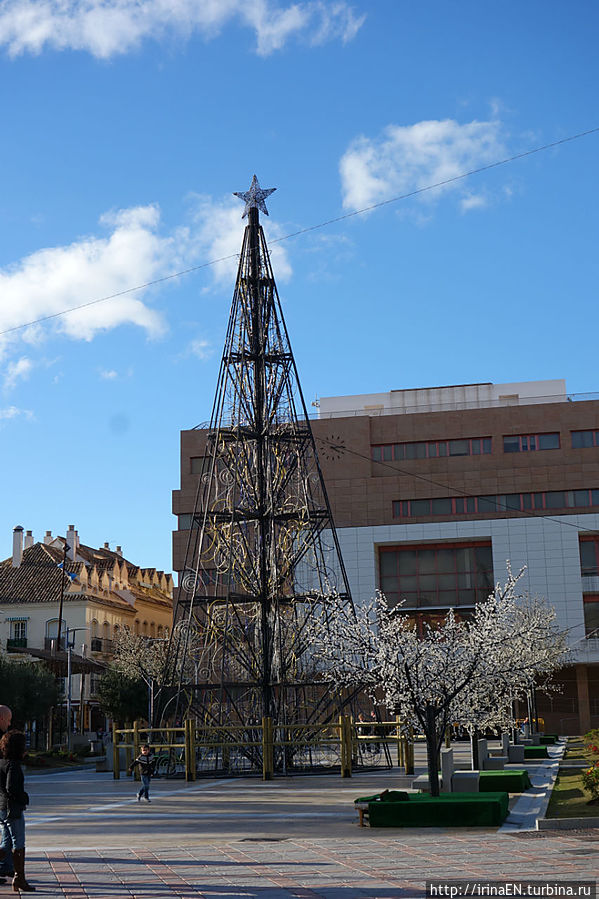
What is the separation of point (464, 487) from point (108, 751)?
1379 inches

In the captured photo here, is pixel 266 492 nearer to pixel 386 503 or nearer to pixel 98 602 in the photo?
pixel 386 503

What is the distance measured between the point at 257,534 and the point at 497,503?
37.1 metres

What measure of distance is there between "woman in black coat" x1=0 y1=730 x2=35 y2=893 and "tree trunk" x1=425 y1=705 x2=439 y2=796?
8.54 metres

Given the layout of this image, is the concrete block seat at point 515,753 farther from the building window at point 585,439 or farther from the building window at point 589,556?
the building window at point 585,439

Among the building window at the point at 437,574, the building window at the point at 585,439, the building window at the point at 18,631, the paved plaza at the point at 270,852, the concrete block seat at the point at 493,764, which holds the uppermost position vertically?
the building window at the point at 585,439

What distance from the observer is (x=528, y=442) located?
226 ft

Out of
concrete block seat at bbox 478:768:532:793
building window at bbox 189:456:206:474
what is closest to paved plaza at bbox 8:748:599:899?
concrete block seat at bbox 478:768:532:793

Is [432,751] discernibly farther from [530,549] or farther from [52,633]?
[52,633]

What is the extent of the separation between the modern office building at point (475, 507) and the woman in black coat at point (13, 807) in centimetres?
5725

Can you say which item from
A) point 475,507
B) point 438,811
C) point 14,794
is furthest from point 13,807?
point 475,507

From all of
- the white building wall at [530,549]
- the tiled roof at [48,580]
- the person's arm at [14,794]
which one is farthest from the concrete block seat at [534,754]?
the tiled roof at [48,580]

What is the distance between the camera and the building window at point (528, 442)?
68.4 meters

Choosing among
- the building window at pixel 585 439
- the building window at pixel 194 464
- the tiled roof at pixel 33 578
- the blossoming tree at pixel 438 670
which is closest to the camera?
the blossoming tree at pixel 438 670

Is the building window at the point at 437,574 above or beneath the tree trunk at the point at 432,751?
above
